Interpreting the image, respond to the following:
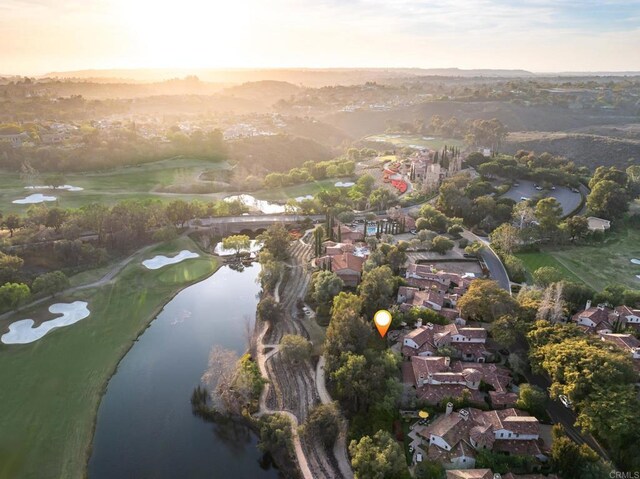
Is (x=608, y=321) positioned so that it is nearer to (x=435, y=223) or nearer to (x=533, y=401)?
(x=533, y=401)

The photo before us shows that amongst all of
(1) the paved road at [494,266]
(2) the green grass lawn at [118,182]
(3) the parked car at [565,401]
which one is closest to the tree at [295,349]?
(3) the parked car at [565,401]

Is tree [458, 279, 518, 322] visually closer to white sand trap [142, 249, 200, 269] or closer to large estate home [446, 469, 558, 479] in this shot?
large estate home [446, 469, 558, 479]

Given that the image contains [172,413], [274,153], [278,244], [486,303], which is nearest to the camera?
[172,413]

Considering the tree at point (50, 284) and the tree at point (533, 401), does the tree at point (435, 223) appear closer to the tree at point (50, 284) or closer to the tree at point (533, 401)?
the tree at point (533, 401)

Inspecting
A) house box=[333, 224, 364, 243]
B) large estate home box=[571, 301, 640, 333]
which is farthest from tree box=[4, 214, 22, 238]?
large estate home box=[571, 301, 640, 333]

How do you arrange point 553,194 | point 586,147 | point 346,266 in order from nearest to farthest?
1. point 346,266
2. point 553,194
3. point 586,147

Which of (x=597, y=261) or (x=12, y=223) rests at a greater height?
(x=12, y=223)

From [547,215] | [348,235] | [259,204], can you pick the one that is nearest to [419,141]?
[259,204]
